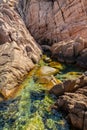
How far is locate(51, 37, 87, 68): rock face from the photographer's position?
37719 mm

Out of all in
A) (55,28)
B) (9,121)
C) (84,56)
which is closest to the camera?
(9,121)

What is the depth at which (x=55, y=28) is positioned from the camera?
4734 cm

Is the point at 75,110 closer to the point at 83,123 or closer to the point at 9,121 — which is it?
the point at 83,123

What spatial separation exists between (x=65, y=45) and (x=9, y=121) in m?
22.0

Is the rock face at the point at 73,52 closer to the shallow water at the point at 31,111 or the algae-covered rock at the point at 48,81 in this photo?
the algae-covered rock at the point at 48,81

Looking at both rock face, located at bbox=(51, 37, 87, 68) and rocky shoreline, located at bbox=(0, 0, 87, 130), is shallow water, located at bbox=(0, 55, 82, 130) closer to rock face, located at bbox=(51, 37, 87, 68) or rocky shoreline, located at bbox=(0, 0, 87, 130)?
rocky shoreline, located at bbox=(0, 0, 87, 130)

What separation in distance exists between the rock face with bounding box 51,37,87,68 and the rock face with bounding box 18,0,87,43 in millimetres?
4911

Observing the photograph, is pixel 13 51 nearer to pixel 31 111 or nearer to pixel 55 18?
pixel 31 111

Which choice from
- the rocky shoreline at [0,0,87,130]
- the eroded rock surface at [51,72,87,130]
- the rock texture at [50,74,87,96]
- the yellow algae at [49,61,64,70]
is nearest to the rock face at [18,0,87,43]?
the rocky shoreline at [0,0,87,130]

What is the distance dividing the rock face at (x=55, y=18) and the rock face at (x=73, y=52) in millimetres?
4911

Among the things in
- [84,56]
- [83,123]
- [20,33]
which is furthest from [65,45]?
[83,123]

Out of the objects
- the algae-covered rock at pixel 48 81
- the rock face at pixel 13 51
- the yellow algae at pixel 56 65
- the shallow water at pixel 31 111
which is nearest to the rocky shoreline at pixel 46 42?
the rock face at pixel 13 51

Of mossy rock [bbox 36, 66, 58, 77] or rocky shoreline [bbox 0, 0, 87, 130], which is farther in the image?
mossy rock [bbox 36, 66, 58, 77]

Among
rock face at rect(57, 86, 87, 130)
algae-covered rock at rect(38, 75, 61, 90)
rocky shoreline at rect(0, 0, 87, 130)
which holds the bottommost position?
rock face at rect(57, 86, 87, 130)
